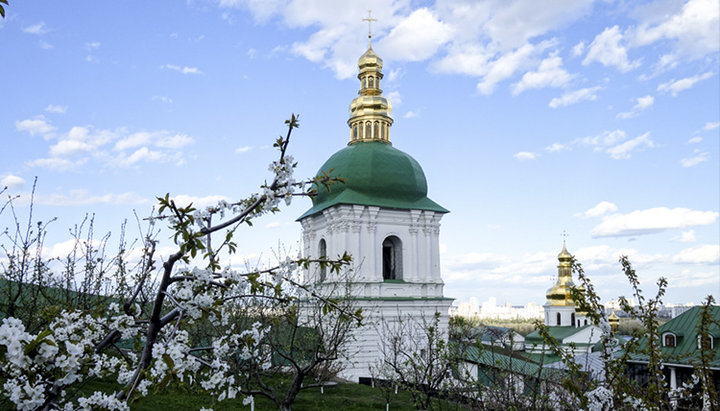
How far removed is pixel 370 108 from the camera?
885 inches

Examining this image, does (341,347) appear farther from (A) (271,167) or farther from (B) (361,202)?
(A) (271,167)

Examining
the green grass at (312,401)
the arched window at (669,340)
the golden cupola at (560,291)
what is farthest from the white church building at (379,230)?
the golden cupola at (560,291)

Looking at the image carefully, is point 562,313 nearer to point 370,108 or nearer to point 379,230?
point 379,230

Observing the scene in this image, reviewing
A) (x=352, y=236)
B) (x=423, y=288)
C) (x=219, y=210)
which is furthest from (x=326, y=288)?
(x=219, y=210)

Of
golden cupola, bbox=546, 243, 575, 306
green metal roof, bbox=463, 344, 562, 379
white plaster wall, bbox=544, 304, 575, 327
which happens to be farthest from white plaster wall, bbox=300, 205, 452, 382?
white plaster wall, bbox=544, 304, 575, 327

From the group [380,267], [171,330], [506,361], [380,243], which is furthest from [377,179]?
[171,330]

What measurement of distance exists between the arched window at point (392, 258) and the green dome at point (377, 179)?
1544 millimetres

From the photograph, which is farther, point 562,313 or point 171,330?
point 562,313

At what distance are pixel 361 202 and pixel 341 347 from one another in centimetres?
542

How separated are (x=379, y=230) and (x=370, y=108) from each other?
16.2 ft

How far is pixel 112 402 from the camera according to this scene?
2.70 metres

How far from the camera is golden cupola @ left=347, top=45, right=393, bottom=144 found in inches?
877

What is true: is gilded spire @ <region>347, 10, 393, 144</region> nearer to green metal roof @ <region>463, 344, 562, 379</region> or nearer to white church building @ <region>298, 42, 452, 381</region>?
white church building @ <region>298, 42, 452, 381</region>

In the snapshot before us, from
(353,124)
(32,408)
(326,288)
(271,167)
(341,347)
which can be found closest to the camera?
(32,408)
